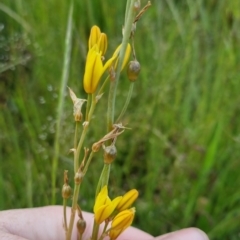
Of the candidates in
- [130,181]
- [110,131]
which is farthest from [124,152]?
[110,131]

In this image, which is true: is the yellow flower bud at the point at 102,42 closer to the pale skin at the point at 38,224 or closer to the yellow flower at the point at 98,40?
the yellow flower at the point at 98,40

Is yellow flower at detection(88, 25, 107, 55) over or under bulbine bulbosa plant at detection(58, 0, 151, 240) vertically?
over

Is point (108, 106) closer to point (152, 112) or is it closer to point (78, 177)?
point (78, 177)

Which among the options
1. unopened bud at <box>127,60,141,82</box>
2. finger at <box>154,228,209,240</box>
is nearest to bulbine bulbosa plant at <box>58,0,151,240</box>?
unopened bud at <box>127,60,141,82</box>

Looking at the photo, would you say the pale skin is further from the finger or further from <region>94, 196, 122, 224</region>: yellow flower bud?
<region>94, 196, 122, 224</region>: yellow flower bud

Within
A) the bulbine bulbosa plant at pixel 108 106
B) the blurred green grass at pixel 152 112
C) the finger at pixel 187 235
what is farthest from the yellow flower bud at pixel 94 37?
the blurred green grass at pixel 152 112

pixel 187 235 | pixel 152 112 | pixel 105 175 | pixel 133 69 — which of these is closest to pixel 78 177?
pixel 105 175
